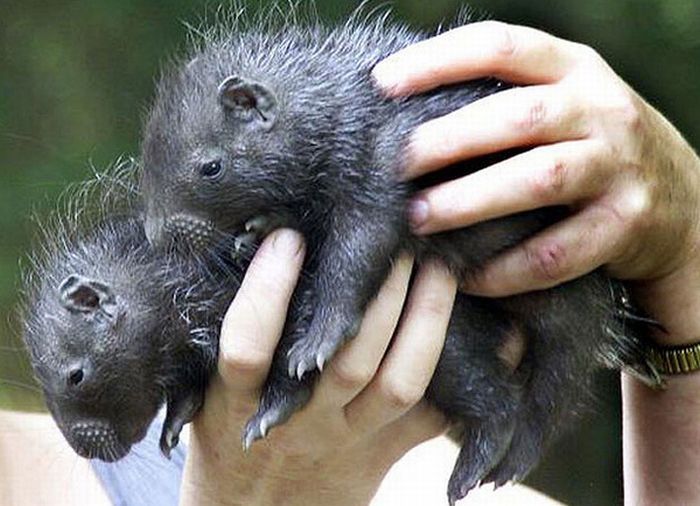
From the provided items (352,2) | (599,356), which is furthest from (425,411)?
(352,2)

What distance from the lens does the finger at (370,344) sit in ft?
3.81

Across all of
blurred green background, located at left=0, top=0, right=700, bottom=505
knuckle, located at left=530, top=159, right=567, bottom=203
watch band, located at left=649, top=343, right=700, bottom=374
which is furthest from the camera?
blurred green background, located at left=0, top=0, right=700, bottom=505

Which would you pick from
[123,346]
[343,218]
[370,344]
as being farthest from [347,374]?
[123,346]

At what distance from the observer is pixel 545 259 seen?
3.83 feet

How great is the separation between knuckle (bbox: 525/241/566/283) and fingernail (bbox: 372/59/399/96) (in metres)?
0.19

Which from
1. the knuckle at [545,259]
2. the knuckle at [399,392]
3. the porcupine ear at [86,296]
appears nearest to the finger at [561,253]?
the knuckle at [545,259]

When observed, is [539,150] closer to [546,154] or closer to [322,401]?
[546,154]

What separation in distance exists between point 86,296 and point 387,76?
1.18 feet

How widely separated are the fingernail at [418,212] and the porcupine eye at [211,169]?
0.17 m

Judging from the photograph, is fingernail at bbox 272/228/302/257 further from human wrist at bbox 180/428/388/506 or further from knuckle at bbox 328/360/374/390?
human wrist at bbox 180/428/388/506

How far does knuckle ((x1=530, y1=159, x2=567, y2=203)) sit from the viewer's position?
113 centimetres

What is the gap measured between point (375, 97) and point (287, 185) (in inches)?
4.6

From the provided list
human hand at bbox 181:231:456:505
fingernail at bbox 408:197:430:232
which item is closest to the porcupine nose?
human hand at bbox 181:231:456:505

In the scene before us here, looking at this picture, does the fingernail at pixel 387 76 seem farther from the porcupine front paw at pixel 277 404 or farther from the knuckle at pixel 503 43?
the porcupine front paw at pixel 277 404
